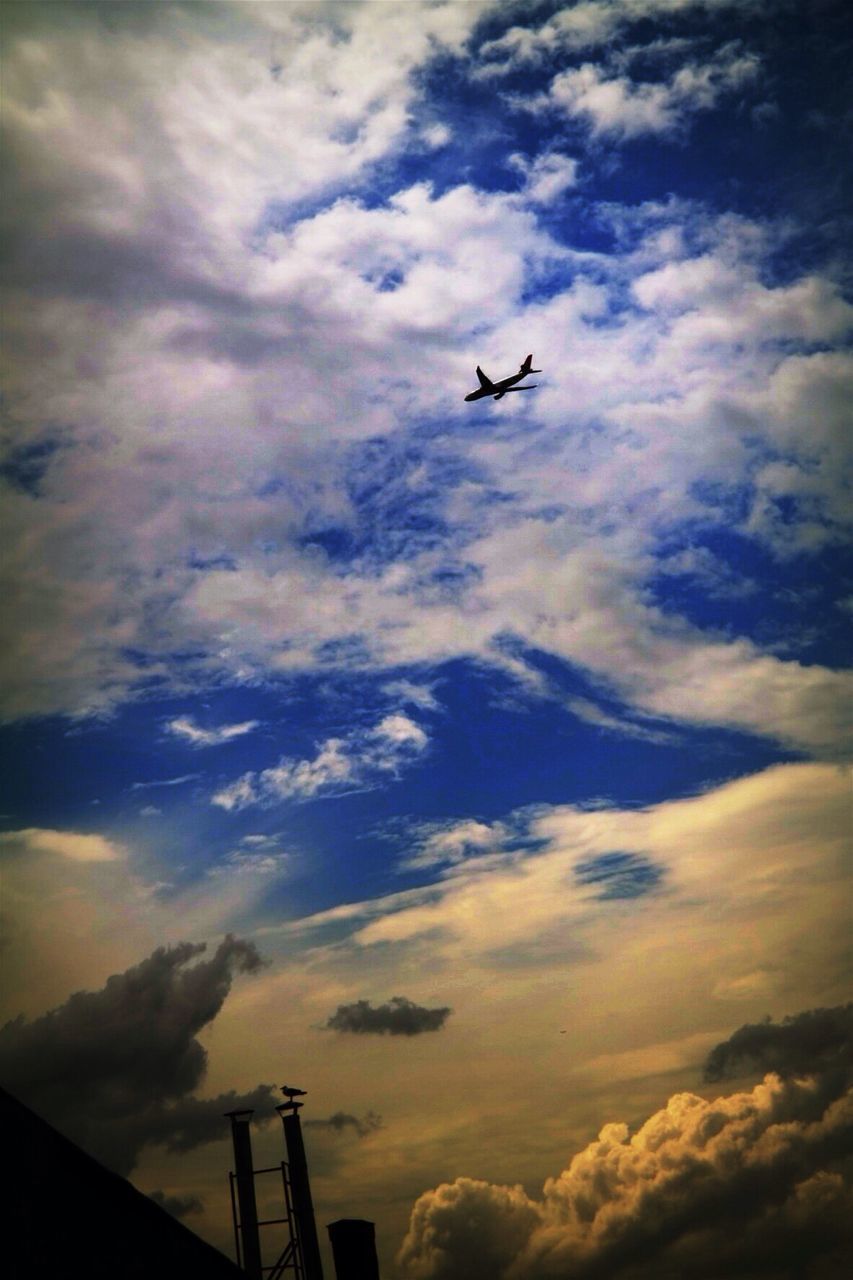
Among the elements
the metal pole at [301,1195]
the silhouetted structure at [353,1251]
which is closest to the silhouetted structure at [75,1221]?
the silhouetted structure at [353,1251]

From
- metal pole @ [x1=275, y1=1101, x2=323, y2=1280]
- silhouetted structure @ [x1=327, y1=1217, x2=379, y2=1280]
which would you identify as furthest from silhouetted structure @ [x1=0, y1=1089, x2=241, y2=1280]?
metal pole @ [x1=275, y1=1101, x2=323, y2=1280]

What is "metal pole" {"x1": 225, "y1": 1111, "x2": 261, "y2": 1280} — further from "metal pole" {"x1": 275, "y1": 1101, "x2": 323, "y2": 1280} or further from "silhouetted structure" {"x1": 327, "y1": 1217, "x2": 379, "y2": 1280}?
"silhouetted structure" {"x1": 327, "y1": 1217, "x2": 379, "y2": 1280}

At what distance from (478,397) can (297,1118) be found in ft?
132

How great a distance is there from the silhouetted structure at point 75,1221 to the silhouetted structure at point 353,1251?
2.65 m

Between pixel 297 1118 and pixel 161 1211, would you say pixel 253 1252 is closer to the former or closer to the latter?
pixel 297 1118

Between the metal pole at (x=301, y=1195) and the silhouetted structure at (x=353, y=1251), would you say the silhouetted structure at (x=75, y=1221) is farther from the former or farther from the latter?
the metal pole at (x=301, y=1195)

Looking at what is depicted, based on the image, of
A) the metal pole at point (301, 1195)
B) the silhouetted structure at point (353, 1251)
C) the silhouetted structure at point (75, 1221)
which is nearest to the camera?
the silhouetted structure at point (75, 1221)

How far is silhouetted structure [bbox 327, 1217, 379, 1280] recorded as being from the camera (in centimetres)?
1734

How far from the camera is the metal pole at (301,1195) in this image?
21.2m

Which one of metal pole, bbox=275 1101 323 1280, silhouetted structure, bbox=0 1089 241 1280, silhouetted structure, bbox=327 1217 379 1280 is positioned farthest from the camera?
metal pole, bbox=275 1101 323 1280

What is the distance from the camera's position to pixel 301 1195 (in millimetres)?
22078

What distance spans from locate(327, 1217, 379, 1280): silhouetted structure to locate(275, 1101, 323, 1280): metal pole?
4.39 metres

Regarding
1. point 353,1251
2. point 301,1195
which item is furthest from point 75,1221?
point 301,1195

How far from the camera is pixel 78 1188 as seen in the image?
14.1 m
